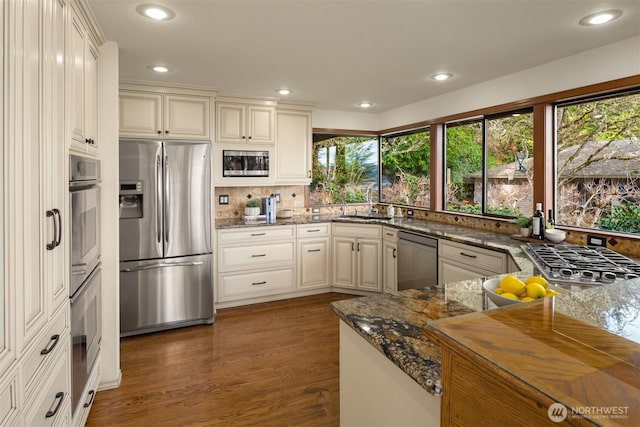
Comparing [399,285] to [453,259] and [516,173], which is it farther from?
[516,173]

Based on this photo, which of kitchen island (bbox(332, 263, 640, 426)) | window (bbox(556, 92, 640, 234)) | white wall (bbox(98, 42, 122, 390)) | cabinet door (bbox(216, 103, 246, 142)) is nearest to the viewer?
kitchen island (bbox(332, 263, 640, 426))

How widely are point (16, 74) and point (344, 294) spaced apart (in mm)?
3913

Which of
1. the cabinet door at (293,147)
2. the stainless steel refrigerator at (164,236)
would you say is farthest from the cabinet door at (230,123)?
the stainless steel refrigerator at (164,236)

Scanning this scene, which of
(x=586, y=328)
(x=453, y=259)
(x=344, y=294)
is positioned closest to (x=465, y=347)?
(x=586, y=328)

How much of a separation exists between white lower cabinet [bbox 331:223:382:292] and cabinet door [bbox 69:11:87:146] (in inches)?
118

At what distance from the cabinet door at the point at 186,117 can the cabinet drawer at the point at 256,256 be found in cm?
123

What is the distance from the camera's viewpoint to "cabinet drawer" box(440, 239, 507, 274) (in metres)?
2.77

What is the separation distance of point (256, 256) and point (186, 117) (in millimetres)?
1607

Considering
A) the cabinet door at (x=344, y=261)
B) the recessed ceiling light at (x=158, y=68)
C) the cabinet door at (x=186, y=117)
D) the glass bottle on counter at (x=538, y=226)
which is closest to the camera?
the glass bottle on counter at (x=538, y=226)

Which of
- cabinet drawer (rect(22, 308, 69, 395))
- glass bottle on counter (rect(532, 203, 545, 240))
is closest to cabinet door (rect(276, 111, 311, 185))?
glass bottle on counter (rect(532, 203, 545, 240))

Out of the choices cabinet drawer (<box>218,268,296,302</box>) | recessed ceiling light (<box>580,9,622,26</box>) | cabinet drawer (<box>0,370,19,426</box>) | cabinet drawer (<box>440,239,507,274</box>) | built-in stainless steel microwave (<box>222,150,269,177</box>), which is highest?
recessed ceiling light (<box>580,9,622,26</box>)

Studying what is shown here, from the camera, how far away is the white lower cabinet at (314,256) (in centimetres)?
439

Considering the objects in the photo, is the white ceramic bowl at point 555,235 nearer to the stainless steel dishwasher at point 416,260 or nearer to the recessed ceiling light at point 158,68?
the stainless steel dishwasher at point 416,260

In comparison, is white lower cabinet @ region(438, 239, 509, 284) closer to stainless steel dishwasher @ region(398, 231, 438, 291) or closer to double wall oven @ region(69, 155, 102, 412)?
stainless steel dishwasher @ region(398, 231, 438, 291)
